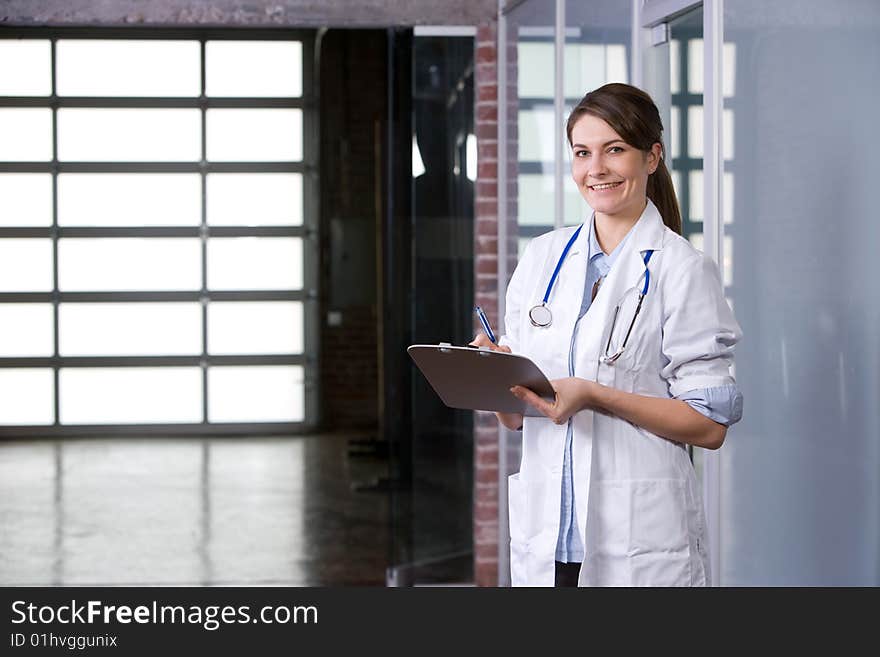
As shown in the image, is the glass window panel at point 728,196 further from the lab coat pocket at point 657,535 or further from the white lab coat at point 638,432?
the lab coat pocket at point 657,535

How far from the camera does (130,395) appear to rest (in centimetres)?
1044

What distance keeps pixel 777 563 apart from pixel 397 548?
2.65m

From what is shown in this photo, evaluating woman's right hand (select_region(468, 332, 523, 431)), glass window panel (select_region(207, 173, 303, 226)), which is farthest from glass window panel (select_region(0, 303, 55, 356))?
woman's right hand (select_region(468, 332, 523, 431))

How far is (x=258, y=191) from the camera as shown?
35.0ft

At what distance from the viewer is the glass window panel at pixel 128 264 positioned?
10422mm

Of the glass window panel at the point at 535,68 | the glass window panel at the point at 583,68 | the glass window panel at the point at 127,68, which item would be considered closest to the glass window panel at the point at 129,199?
the glass window panel at the point at 127,68

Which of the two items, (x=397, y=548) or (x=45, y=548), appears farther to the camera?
(x=45, y=548)

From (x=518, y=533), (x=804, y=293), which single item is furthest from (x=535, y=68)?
(x=518, y=533)

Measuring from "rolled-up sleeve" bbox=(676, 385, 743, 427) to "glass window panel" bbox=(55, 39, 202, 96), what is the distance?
9227mm

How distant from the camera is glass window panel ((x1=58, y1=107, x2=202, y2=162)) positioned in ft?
34.1

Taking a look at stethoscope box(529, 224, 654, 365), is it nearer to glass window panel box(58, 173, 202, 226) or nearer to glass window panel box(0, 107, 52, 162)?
glass window panel box(58, 173, 202, 226)
